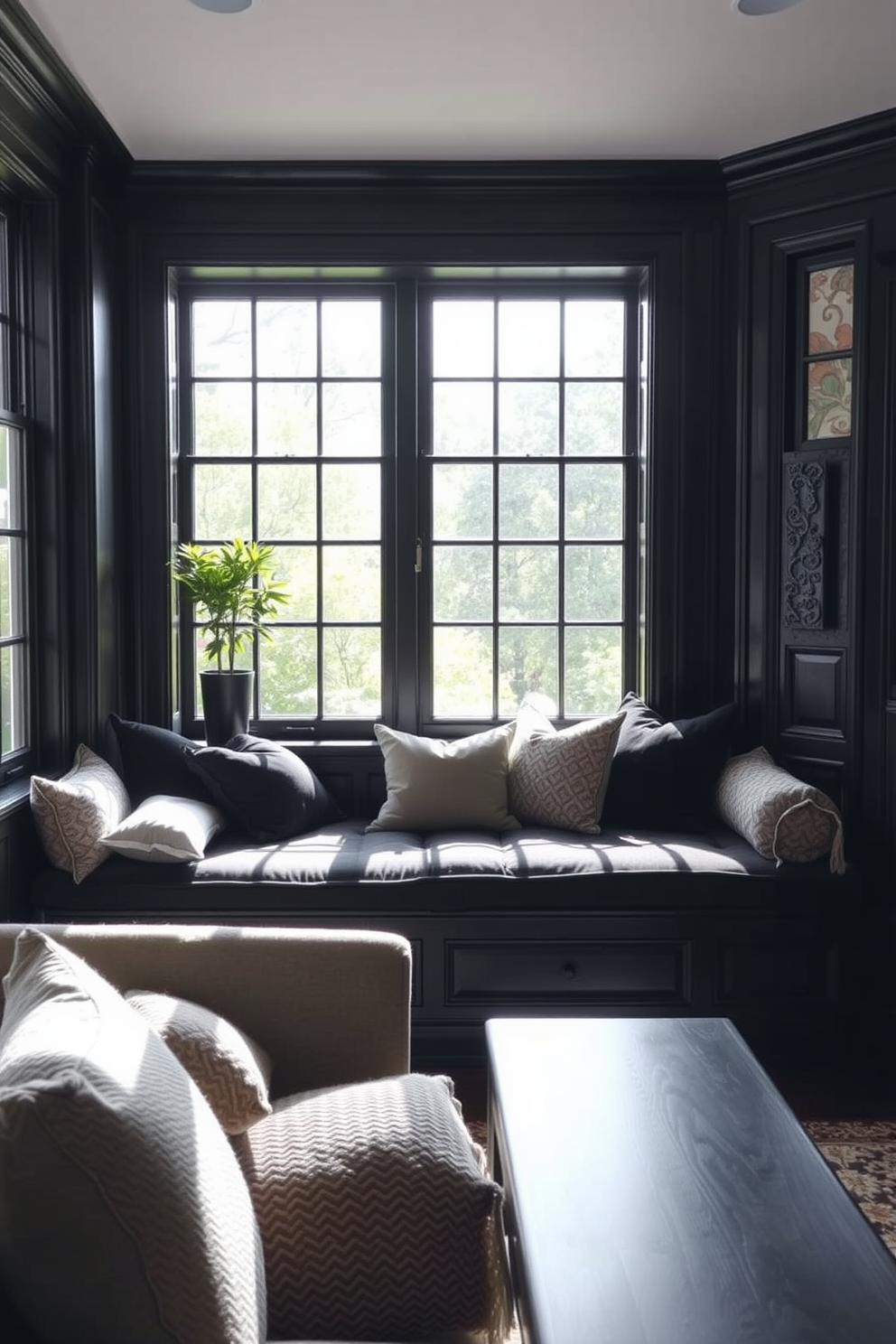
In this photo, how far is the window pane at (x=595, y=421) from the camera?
15.2 ft

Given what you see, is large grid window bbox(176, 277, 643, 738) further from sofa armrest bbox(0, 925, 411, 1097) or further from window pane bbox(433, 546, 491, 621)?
sofa armrest bbox(0, 925, 411, 1097)

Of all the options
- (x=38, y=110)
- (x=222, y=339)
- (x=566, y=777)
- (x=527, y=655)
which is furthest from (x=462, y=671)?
(x=38, y=110)

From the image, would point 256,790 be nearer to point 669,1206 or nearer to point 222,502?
point 222,502

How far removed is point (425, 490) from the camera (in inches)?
182

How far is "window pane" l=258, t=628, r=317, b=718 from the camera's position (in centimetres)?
466

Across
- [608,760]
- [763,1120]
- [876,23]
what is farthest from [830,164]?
[763,1120]

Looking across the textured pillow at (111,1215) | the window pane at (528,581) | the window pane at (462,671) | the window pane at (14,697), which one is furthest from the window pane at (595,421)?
the textured pillow at (111,1215)

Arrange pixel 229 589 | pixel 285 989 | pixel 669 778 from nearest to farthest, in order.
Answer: pixel 285 989 → pixel 669 778 → pixel 229 589

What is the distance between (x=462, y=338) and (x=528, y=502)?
2.33 feet

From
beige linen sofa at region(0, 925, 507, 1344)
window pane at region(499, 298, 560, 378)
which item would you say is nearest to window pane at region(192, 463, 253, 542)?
window pane at region(499, 298, 560, 378)

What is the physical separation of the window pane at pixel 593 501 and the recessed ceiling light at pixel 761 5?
180 cm

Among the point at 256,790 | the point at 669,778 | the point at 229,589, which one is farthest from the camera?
the point at 229,589

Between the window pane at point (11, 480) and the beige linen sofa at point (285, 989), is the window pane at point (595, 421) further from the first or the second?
the beige linen sofa at point (285, 989)

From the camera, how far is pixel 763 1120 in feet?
6.56
